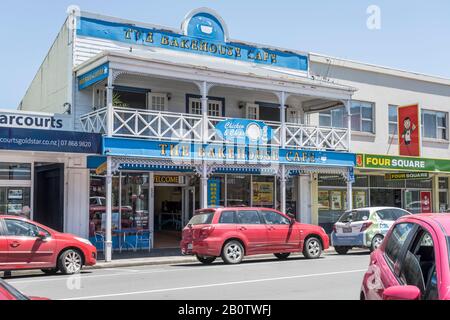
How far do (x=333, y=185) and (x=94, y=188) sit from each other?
36.1 feet

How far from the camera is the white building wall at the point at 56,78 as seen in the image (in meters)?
19.4

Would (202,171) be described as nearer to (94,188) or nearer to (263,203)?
(94,188)

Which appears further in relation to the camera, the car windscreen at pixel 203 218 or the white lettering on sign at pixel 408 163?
the white lettering on sign at pixel 408 163

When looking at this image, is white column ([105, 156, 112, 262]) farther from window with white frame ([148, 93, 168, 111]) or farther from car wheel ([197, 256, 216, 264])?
window with white frame ([148, 93, 168, 111])

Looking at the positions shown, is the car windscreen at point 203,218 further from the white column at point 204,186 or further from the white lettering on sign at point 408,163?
the white lettering on sign at point 408,163

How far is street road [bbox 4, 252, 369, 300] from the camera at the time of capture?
9.93m

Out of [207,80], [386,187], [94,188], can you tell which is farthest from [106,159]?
[386,187]

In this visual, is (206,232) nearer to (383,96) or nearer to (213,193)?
(213,193)

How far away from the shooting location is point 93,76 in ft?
58.2

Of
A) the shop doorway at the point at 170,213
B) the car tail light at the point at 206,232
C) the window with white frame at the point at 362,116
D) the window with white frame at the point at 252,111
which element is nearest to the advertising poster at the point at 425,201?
the window with white frame at the point at 362,116

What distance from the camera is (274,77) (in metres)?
20.0

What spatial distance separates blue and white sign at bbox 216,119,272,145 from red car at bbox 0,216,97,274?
669 centimetres

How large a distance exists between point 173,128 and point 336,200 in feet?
29.6

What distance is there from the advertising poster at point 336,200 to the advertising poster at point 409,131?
4294 mm
